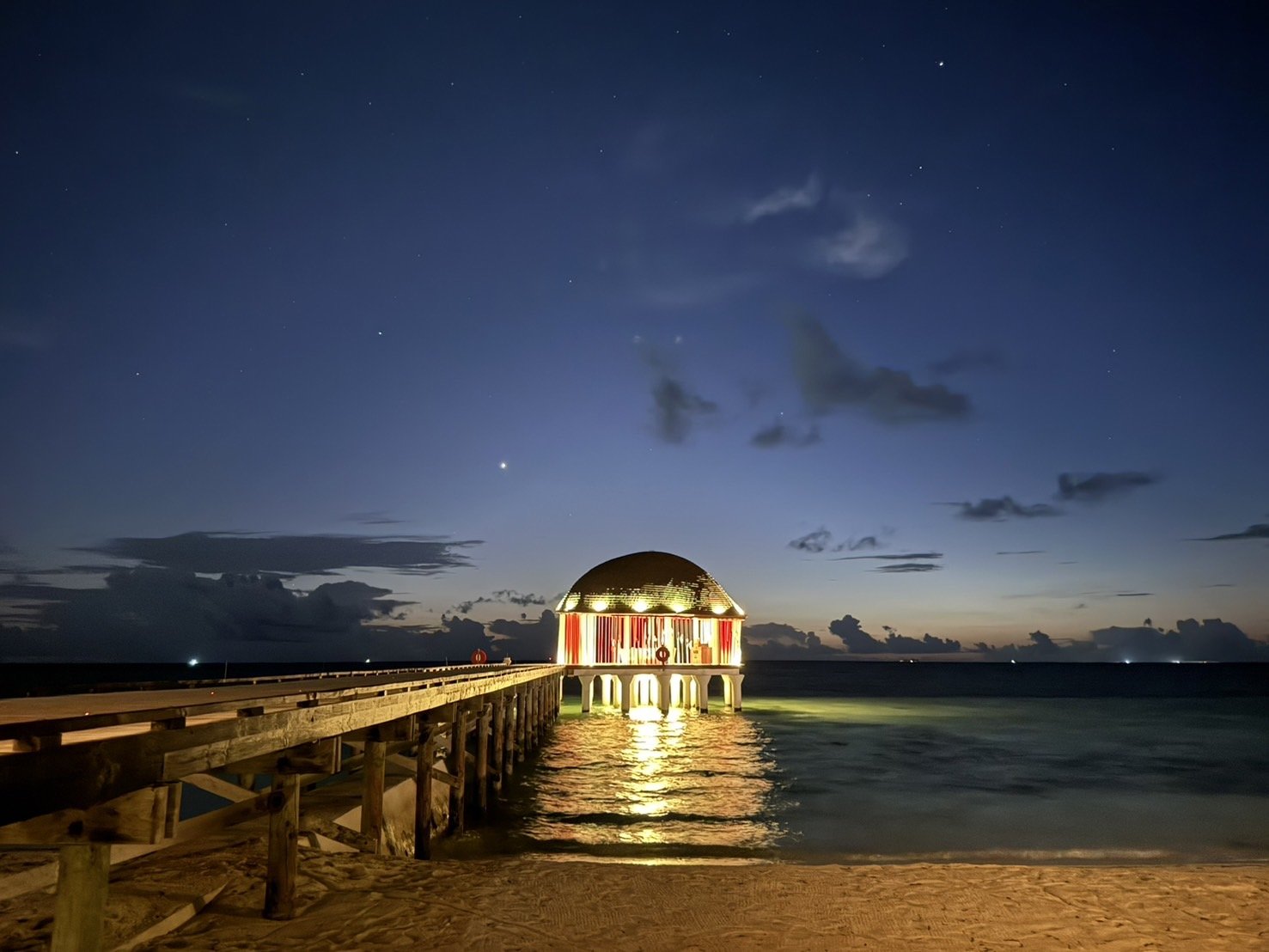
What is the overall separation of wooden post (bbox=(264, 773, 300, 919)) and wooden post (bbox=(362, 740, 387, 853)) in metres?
2.74

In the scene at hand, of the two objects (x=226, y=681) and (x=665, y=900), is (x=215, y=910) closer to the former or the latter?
(x=665, y=900)

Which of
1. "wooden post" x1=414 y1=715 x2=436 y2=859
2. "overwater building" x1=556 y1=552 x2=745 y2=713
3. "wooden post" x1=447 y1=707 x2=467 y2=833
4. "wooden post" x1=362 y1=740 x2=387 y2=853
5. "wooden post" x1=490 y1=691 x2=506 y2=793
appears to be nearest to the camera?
"wooden post" x1=362 y1=740 x2=387 y2=853

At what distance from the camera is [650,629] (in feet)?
125

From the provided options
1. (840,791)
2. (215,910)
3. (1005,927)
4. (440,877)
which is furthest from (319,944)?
(840,791)

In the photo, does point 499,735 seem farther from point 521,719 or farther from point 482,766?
point 521,719

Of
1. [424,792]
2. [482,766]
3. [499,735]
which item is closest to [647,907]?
[424,792]

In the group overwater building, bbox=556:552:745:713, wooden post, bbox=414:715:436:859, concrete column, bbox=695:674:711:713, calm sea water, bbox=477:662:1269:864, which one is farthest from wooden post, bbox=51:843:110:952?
concrete column, bbox=695:674:711:713

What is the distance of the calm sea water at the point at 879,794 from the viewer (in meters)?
14.4

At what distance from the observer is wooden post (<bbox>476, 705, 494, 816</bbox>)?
53.6ft

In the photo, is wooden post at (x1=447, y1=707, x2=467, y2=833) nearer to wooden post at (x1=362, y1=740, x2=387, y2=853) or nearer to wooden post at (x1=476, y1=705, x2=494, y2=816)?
wooden post at (x1=476, y1=705, x2=494, y2=816)

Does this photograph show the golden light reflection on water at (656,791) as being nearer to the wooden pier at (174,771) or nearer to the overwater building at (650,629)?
the wooden pier at (174,771)

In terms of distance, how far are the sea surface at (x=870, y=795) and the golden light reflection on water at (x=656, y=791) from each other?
6cm

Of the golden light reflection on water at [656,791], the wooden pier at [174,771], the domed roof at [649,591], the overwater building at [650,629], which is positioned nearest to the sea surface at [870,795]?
the golden light reflection on water at [656,791]

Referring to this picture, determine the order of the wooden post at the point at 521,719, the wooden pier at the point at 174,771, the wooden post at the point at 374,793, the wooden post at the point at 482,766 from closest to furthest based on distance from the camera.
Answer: the wooden pier at the point at 174,771
the wooden post at the point at 374,793
the wooden post at the point at 482,766
the wooden post at the point at 521,719
